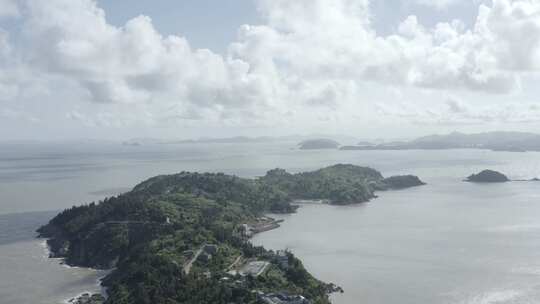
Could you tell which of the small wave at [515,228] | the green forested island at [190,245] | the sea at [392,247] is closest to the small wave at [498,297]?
the sea at [392,247]

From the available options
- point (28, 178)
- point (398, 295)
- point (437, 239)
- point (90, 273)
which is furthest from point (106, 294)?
point (28, 178)

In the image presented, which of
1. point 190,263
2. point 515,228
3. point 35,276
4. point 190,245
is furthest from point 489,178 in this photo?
point 35,276

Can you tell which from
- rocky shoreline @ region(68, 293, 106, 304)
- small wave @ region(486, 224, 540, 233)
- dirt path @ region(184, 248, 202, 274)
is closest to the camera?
rocky shoreline @ region(68, 293, 106, 304)

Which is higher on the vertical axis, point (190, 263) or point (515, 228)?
point (190, 263)

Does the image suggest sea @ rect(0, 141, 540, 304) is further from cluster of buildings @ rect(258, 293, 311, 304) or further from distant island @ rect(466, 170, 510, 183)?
distant island @ rect(466, 170, 510, 183)

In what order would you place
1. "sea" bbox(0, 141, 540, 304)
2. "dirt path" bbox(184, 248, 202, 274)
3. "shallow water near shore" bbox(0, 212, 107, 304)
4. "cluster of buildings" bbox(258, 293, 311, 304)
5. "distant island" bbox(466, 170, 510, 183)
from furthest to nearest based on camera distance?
"distant island" bbox(466, 170, 510, 183), "dirt path" bbox(184, 248, 202, 274), "shallow water near shore" bbox(0, 212, 107, 304), "sea" bbox(0, 141, 540, 304), "cluster of buildings" bbox(258, 293, 311, 304)

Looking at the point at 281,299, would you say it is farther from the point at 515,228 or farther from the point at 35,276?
the point at 515,228

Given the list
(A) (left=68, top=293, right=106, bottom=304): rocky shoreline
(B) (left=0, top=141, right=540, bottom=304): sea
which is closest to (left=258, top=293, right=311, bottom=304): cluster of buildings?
(B) (left=0, top=141, right=540, bottom=304): sea

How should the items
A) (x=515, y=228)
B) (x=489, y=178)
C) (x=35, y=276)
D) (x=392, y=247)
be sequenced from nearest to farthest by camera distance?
(x=35, y=276) < (x=392, y=247) < (x=515, y=228) < (x=489, y=178)

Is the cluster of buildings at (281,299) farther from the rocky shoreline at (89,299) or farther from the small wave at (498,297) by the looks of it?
the rocky shoreline at (89,299)
